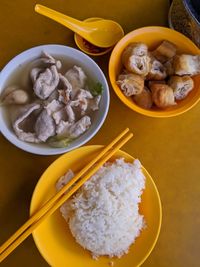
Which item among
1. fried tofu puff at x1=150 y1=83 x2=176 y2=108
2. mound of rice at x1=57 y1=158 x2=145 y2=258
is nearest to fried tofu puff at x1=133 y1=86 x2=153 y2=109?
fried tofu puff at x1=150 y1=83 x2=176 y2=108

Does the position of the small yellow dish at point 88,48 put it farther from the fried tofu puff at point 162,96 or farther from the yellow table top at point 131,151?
the fried tofu puff at point 162,96

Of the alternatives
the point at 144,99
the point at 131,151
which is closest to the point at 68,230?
the point at 131,151

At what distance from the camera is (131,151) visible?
1.00m

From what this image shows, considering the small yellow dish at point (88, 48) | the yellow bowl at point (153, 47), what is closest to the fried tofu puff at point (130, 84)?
the yellow bowl at point (153, 47)

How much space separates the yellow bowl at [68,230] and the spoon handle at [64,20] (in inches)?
12.7

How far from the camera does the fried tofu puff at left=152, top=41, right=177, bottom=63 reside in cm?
103

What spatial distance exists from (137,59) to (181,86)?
0.12 metres

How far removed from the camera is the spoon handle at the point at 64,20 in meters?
1.00

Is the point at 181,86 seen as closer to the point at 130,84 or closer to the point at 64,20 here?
the point at 130,84

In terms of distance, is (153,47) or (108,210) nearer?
(108,210)

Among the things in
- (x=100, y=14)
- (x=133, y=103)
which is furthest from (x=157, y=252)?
(x=100, y=14)

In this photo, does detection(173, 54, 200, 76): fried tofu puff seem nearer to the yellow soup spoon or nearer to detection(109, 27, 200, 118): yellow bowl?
detection(109, 27, 200, 118): yellow bowl

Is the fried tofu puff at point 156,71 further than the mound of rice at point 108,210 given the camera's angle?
Yes

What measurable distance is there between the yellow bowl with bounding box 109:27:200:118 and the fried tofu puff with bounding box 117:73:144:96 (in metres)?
0.01
